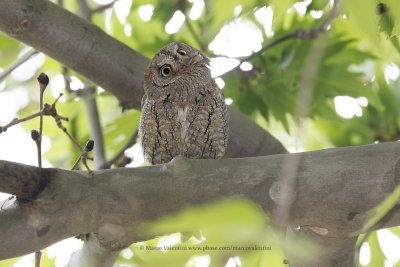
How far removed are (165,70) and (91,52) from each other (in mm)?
437

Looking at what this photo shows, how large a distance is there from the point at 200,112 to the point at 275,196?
3.23ft

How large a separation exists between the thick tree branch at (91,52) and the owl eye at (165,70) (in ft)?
0.32

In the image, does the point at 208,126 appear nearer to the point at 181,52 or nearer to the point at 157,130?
the point at 157,130

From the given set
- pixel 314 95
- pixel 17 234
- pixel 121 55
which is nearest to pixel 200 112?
pixel 121 55

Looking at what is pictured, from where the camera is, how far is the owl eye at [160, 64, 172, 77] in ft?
7.63

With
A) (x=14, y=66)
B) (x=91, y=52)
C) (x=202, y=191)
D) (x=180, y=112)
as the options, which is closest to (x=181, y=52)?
(x=180, y=112)

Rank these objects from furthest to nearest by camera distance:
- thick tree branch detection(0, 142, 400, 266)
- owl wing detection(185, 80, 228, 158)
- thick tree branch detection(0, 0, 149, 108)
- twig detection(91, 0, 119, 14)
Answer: twig detection(91, 0, 119, 14) < owl wing detection(185, 80, 228, 158) < thick tree branch detection(0, 0, 149, 108) < thick tree branch detection(0, 142, 400, 266)

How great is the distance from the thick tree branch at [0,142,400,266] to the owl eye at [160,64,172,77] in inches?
42.3

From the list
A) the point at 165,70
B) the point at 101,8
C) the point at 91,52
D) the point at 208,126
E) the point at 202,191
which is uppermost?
the point at 101,8

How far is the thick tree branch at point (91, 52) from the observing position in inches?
73.9

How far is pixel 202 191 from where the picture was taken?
127cm

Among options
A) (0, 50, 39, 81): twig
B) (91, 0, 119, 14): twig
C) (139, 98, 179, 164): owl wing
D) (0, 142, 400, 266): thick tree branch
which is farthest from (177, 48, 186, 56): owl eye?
(0, 142, 400, 266): thick tree branch

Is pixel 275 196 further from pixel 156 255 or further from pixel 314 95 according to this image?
pixel 314 95

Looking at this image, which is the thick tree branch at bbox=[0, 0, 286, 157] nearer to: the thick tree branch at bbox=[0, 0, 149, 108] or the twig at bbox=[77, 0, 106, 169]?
the thick tree branch at bbox=[0, 0, 149, 108]
